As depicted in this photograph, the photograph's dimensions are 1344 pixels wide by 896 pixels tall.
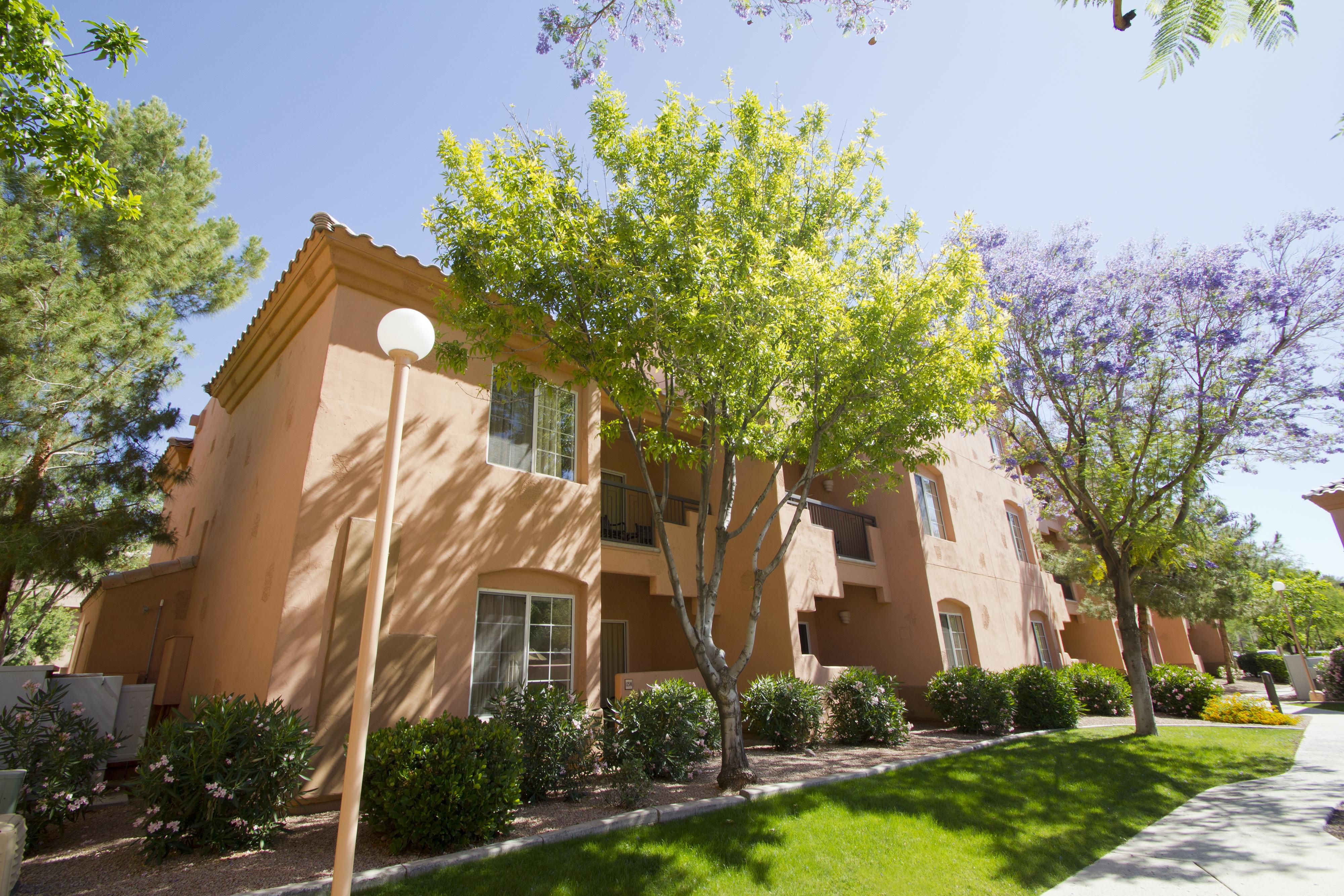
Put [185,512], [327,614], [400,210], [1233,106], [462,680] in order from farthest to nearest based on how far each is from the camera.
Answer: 1. [185,512]
2. [400,210]
3. [462,680]
4. [327,614]
5. [1233,106]

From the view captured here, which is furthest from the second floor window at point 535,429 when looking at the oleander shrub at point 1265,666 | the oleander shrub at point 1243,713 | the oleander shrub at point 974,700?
the oleander shrub at point 1265,666

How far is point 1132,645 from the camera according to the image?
1275 cm

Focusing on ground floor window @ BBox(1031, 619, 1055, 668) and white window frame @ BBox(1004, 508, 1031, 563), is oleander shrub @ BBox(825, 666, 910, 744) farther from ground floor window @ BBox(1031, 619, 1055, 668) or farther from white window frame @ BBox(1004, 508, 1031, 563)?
white window frame @ BBox(1004, 508, 1031, 563)

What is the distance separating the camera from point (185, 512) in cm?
1337

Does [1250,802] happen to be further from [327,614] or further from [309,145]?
[309,145]

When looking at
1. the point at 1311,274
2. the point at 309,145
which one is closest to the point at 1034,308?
the point at 1311,274

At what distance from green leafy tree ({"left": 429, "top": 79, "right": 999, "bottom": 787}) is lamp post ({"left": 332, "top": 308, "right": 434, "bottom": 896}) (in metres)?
3.31

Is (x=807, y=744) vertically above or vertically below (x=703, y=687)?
below

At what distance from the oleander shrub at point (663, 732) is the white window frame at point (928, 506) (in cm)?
903

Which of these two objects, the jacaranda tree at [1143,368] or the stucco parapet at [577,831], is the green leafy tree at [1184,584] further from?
the stucco parapet at [577,831]

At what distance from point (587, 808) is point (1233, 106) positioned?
32.2ft

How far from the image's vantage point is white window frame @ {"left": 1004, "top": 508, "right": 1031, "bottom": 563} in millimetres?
20281

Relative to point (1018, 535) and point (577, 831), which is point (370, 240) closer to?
point (577, 831)

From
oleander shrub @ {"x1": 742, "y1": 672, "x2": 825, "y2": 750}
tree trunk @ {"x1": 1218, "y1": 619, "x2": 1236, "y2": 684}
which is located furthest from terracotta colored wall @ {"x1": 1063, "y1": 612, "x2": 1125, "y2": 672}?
oleander shrub @ {"x1": 742, "y1": 672, "x2": 825, "y2": 750}
